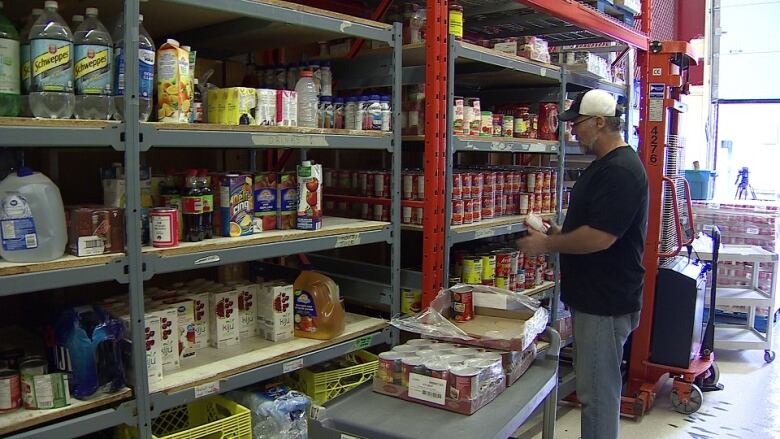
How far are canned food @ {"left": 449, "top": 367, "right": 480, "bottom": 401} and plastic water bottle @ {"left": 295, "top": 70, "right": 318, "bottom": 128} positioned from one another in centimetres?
129

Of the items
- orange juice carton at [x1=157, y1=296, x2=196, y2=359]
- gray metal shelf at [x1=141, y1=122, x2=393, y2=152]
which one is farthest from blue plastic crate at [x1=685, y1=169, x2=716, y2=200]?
orange juice carton at [x1=157, y1=296, x2=196, y2=359]

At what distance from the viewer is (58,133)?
1752 mm

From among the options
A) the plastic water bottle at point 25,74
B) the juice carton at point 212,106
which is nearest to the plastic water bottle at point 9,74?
the plastic water bottle at point 25,74

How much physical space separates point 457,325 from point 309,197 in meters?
0.80

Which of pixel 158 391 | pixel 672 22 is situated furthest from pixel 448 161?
pixel 672 22

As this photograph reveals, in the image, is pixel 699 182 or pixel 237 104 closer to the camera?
pixel 237 104

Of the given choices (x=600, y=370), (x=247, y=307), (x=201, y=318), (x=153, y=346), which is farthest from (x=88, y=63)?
(x=600, y=370)

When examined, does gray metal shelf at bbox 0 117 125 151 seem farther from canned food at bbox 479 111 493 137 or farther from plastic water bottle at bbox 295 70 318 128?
canned food at bbox 479 111 493 137

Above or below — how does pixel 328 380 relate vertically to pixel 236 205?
below

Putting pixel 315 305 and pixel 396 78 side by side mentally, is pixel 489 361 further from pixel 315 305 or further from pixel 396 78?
pixel 396 78

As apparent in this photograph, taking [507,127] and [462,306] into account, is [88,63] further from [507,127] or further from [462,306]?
[507,127]

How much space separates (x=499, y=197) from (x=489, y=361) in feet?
5.88

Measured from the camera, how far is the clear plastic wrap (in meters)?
2.39

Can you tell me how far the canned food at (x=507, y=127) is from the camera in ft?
12.3
